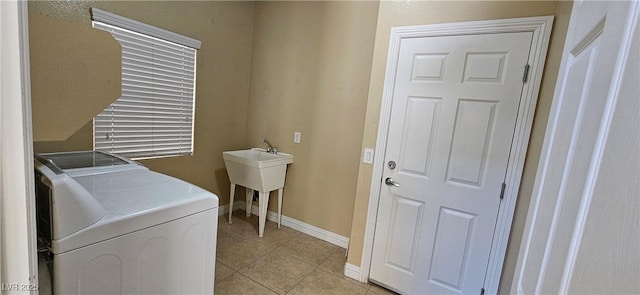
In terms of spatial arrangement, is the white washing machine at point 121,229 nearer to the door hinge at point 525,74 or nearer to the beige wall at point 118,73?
the beige wall at point 118,73

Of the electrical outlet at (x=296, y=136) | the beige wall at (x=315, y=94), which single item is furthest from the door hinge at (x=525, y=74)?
the electrical outlet at (x=296, y=136)

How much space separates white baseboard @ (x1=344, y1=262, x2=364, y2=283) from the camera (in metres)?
2.17

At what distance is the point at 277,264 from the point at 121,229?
1.55 metres

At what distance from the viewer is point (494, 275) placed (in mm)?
1701

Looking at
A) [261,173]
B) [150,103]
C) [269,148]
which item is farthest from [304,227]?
[150,103]

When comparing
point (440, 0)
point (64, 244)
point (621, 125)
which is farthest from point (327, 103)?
point (621, 125)

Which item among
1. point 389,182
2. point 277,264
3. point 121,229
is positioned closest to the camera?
point 121,229

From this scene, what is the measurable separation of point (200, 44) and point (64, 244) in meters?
2.27

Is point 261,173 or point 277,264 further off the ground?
point 261,173

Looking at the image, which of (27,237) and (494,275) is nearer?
(27,237)

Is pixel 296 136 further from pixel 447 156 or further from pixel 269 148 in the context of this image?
pixel 447 156

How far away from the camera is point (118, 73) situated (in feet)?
3.34

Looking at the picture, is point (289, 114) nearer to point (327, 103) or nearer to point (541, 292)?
point (327, 103)

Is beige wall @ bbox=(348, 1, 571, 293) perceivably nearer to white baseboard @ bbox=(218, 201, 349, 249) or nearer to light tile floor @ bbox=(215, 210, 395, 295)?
light tile floor @ bbox=(215, 210, 395, 295)
